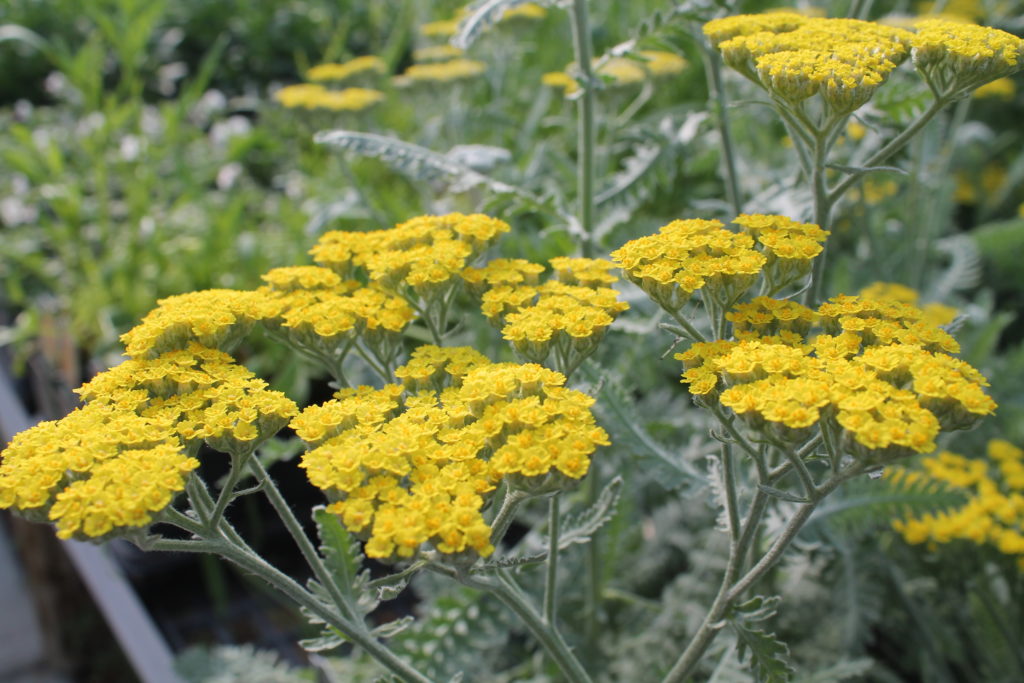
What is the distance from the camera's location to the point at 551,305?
1.11m

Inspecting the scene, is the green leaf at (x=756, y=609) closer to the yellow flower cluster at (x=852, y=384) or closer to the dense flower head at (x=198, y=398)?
the yellow flower cluster at (x=852, y=384)

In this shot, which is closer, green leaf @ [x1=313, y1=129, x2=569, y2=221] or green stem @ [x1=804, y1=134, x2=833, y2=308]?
green stem @ [x1=804, y1=134, x2=833, y2=308]

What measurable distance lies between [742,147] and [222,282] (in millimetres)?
1752

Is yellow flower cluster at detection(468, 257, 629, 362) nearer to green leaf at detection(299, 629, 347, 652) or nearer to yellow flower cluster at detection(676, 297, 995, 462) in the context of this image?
yellow flower cluster at detection(676, 297, 995, 462)

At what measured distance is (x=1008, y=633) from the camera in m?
1.73

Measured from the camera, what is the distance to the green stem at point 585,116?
5.05ft

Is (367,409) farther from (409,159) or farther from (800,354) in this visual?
(409,159)

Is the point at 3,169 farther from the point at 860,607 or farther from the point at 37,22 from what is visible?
the point at 860,607

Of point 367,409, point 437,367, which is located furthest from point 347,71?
point 367,409

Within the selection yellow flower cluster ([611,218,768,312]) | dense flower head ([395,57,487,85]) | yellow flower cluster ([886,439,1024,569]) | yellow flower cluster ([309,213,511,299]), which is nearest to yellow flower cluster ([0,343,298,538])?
yellow flower cluster ([309,213,511,299])

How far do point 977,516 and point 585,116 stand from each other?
1.10 metres

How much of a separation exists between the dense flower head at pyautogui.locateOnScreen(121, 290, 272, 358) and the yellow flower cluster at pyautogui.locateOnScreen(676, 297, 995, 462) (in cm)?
58

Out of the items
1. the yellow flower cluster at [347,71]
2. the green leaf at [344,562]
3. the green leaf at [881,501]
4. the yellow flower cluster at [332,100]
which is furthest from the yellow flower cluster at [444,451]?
the yellow flower cluster at [347,71]

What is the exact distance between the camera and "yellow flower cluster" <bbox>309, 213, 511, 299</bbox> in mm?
1187
